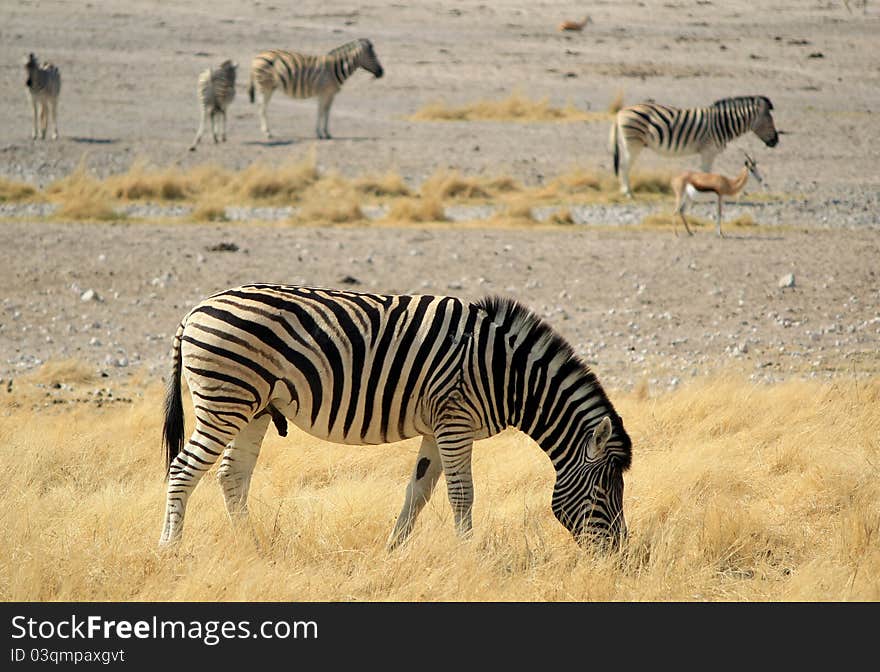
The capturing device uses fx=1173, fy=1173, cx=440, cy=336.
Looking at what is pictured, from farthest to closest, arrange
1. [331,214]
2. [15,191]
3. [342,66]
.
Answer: [342,66] < [15,191] < [331,214]

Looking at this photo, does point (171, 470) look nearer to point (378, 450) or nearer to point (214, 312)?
point (214, 312)

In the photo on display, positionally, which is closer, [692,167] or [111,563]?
[111,563]

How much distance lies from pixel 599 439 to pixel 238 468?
1.68 metres

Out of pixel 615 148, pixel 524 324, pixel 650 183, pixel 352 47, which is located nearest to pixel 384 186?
pixel 615 148

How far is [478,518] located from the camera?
590 centimetres

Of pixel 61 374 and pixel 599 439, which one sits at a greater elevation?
pixel 599 439

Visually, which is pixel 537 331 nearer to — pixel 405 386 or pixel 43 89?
pixel 405 386

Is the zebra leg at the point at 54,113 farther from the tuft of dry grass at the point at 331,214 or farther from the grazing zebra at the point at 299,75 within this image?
the tuft of dry grass at the point at 331,214

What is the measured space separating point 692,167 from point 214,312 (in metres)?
16.5

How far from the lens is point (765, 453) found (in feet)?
23.1

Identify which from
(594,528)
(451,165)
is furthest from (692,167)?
(594,528)

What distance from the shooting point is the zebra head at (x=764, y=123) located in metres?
18.0
